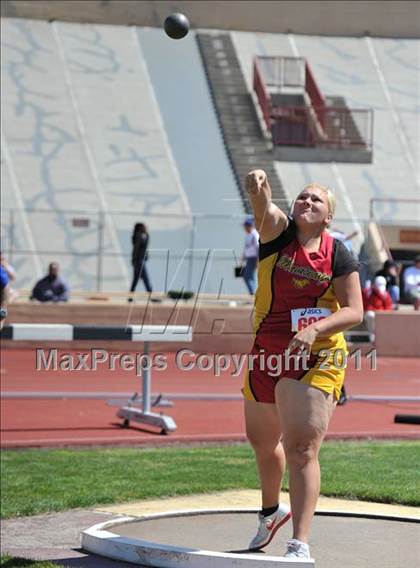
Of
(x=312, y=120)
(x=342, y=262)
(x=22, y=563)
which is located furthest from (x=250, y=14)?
→ (x=342, y=262)

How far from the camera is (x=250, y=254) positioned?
23828 mm

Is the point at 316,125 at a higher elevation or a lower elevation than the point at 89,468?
higher

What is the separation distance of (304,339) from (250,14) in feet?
120

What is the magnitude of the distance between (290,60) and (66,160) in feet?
28.4

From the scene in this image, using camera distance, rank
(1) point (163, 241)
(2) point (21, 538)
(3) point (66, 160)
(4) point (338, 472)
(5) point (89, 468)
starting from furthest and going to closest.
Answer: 1. (3) point (66, 160)
2. (1) point (163, 241)
3. (5) point (89, 468)
4. (4) point (338, 472)
5. (2) point (21, 538)

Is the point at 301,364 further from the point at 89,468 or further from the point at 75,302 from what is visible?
the point at 75,302

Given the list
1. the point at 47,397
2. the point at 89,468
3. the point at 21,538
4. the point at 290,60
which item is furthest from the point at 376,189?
the point at 21,538

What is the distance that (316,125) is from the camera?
1468 inches

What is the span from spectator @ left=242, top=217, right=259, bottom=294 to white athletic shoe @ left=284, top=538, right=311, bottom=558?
56.8ft

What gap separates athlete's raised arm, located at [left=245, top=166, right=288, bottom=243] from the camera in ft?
19.8

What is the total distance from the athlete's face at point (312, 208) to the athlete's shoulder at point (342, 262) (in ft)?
0.49

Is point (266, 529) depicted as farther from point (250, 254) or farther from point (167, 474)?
point (250, 254)

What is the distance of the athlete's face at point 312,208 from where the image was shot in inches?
245

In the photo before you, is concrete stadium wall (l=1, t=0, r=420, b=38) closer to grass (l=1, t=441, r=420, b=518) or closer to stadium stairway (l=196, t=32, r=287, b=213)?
stadium stairway (l=196, t=32, r=287, b=213)
